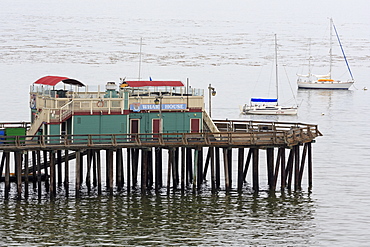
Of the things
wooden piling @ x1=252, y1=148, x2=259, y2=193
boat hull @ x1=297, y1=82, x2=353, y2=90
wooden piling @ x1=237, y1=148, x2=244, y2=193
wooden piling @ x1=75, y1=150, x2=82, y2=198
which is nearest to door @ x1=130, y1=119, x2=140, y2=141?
wooden piling @ x1=75, y1=150, x2=82, y2=198

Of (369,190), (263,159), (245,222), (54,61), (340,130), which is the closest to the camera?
(245,222)

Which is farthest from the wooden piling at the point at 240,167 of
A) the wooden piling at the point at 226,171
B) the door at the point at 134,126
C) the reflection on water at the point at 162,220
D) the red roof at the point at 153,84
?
the door at the point at 134,126

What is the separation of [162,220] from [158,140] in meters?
5.75

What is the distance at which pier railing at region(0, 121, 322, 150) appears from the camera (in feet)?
202

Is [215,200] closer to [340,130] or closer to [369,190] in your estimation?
[369,190]

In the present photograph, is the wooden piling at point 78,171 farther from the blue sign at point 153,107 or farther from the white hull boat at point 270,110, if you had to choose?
the white hull boat at point 270,110

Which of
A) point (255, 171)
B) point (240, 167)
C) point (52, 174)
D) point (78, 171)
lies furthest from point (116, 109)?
point (255, 171)

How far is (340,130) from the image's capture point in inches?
4818

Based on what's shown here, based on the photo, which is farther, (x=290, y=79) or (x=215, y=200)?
(x=290, y=79)

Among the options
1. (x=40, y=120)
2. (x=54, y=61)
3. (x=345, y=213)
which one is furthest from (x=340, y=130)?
(x=54, y=61)

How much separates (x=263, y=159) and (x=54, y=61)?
109m

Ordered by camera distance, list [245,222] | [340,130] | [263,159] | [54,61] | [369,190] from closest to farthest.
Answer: [245,222] → [369,190] → [263,159] → [340,130] → [54,61]

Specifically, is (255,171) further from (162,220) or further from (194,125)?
(162,220)

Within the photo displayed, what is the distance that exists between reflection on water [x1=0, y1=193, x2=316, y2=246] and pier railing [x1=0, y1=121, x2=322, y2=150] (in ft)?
14.3
